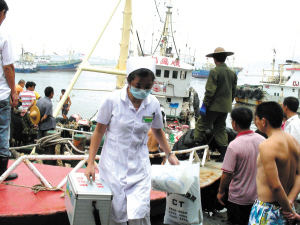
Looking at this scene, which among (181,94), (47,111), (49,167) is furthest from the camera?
(181,94)

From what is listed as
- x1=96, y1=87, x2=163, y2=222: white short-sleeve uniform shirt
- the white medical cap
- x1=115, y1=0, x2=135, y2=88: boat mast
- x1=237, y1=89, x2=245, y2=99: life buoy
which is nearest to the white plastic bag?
x1=96, y1=87, x2=163, y2=222: white short-sleeve uniform shirt

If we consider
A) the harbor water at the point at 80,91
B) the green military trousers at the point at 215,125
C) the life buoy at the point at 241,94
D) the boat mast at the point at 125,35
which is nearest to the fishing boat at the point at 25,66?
the harbor water at the point at 80,91

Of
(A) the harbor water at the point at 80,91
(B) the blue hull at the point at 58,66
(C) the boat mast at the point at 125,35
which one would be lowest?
(A) the harbor water at the point at 80,91

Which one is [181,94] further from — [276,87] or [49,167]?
[276,87]

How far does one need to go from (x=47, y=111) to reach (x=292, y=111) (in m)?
5.12

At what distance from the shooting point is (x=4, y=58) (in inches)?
106

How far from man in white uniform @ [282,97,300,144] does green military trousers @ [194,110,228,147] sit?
0.99m

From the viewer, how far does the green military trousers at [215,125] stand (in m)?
4.84

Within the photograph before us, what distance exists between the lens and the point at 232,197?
3.27 metres

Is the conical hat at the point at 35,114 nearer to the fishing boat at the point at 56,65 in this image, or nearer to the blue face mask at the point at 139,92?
the blue face mask at the point at 139,92

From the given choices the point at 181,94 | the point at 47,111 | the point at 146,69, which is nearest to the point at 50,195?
the point at 146,69

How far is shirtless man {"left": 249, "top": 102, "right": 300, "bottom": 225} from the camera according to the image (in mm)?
2143

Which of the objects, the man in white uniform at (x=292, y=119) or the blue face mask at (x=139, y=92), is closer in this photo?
the blue face mask at (x=139, y=92)

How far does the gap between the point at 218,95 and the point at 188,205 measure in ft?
7.76
